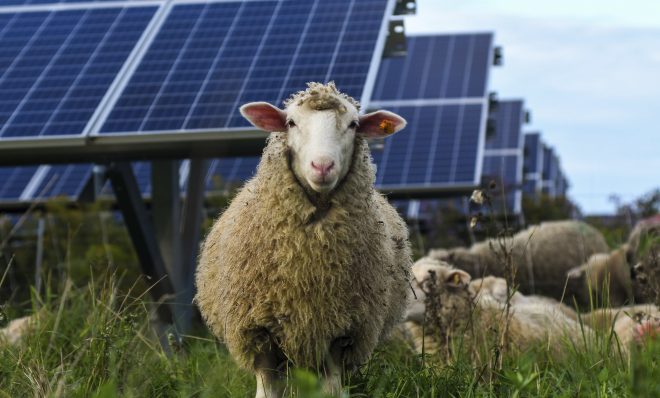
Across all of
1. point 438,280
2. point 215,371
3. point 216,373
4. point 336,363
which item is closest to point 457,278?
point 438,280

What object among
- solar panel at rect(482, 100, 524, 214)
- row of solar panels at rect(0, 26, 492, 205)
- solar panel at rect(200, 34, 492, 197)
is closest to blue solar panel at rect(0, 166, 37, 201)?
row of solar panels at rect(0, 26, 492, 205)

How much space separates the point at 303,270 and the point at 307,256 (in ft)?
0.21

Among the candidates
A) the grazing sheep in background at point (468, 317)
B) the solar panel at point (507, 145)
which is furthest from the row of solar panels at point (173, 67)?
the solar panel at point (507, 145)

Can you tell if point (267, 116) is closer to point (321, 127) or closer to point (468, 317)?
point (321, 127)

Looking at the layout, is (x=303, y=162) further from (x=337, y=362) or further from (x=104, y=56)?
(x=104, y=56)

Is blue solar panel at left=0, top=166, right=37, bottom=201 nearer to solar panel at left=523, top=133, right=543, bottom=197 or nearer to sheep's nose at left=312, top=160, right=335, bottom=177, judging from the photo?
sheep's nose at left=312, top=160, right=335, bottom=177

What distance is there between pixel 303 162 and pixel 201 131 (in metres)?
4.40

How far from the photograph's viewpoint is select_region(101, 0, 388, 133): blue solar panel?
30.3 feet

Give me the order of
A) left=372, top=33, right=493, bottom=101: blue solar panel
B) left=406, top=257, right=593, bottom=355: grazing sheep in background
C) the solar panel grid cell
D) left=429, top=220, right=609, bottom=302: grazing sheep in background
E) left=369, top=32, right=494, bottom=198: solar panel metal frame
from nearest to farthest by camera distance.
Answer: left=406, top=257, right=593, bottom=355: grazing sheep in background → left=429, top=220, right=609, bottom=302: grazing sheep in background → left=369, top=32, right=494, bottom=198: solar panel metal frame → the solar panel grid cell → left=372, top=33, right=493, bottom=101: blue solar panel

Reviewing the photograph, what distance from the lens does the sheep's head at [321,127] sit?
428 centimetres

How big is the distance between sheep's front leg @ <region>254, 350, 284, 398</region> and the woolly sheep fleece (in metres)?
0.05

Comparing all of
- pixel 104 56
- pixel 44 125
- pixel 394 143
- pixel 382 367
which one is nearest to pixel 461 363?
pixel 382 367

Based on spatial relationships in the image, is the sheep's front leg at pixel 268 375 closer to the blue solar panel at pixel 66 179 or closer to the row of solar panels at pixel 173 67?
the row of solar panels at pixel 173 67

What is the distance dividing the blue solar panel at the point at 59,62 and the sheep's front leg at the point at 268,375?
474 centimetres
